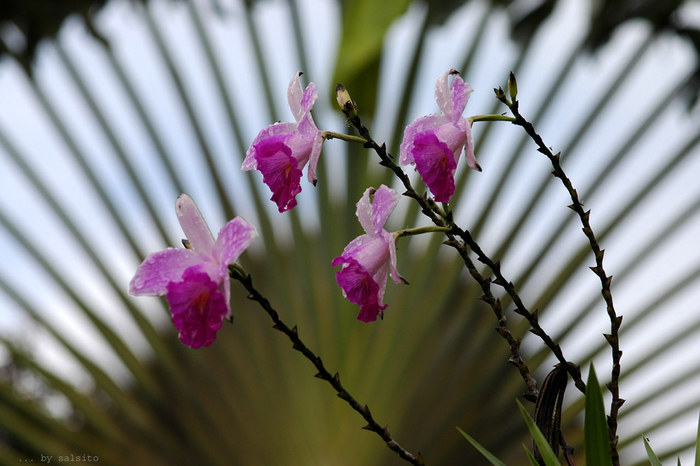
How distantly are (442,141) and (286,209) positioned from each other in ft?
0.39

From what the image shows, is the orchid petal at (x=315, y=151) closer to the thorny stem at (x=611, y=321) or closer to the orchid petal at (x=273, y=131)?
the orchid petal at (x=273, y=131)

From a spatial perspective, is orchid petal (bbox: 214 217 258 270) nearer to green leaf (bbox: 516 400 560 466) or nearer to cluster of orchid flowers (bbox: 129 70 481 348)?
cluster of orchid flowers (bbox: 129 70 481 348)

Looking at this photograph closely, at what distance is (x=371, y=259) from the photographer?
443 mm

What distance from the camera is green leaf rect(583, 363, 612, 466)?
0.39 metres

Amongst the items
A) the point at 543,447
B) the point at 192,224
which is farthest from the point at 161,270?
the point at 543,447

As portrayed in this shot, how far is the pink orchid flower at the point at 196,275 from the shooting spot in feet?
1.28

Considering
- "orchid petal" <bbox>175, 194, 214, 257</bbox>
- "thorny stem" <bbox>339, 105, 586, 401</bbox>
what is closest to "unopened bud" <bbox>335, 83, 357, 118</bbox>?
"thorny stem" <bbox>339, 105, 586, 401</bbox>

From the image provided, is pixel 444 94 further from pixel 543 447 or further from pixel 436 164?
pixel 543 447

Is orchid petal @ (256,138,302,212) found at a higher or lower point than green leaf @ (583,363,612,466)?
higher

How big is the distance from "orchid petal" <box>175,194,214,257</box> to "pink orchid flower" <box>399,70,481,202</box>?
0.14 meters

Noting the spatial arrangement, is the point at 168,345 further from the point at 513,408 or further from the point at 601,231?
the point at 601,231

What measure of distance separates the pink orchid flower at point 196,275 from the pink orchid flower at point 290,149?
63mm

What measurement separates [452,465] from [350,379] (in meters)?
0.33

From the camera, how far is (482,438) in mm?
1671
